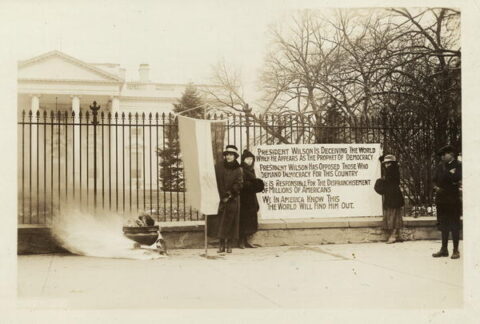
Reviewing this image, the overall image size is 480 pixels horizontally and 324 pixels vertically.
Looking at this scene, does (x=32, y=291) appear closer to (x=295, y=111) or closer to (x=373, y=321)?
(x=373, y=321)

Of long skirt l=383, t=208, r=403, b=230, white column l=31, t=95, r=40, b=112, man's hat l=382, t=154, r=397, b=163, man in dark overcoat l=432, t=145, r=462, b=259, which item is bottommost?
long skirt l=383, t=208, r=403, b=230

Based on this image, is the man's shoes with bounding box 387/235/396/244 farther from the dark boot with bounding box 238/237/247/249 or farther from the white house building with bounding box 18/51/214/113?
the white house building with bounding box 18/51/214/113

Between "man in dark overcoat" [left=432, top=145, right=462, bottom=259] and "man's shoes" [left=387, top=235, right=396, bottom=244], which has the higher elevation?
"man in dark overcoat" [left=432, top=145, right=462, bottom=259]

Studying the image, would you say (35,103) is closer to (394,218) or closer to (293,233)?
(293,233)

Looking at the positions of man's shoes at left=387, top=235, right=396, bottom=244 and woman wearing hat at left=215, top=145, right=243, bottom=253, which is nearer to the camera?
woman wearing hat at left=215, top=145, right=243, bottom=253

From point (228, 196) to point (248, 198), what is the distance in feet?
1.43

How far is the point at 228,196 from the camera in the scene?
312 inches

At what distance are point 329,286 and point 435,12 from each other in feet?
13.5

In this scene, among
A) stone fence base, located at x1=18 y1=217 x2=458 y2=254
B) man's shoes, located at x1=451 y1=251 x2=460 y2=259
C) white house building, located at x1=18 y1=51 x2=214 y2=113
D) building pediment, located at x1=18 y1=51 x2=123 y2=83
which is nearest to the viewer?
building pediment, located at x1=18 y1=51 x2=123 y2=83

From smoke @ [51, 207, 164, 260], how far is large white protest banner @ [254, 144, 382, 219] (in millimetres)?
2035

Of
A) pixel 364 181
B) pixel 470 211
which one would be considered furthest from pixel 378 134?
pixel 470 211

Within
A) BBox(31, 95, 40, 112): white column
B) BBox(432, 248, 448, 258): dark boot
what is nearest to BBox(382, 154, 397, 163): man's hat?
BBox(432, 248, 448, 258): dark boot

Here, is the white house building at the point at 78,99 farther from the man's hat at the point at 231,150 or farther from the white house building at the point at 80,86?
the man's hat at the point at 231,150

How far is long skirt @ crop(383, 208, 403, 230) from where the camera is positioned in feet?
28.0
